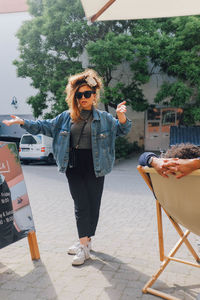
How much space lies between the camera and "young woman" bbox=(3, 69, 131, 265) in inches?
138

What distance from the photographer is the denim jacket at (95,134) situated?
3.50 meters

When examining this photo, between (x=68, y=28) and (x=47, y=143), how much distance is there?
552cm

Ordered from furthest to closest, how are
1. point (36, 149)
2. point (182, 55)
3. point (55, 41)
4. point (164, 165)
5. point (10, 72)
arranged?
point (10, 72)
point (55, 41)
point (36, 149)
point (182, 55)
point (164, 165)

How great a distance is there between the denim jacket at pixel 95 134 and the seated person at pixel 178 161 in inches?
41.9

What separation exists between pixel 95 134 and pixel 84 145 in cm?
17

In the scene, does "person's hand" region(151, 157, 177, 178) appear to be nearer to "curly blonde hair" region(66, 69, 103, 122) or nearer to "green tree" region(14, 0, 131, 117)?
"curly blonde hair" region(66, 69, 103, 122)

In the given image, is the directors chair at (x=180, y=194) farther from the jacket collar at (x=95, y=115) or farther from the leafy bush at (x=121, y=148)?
the leafy bush at (x=121, y=148)

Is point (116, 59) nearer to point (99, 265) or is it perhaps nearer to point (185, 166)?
point (99, 265)

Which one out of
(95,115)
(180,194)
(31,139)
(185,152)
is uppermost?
(95,115)

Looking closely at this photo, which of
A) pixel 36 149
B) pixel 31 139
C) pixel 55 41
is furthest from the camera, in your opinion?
pixel 55 41

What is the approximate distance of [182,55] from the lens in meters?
15.5

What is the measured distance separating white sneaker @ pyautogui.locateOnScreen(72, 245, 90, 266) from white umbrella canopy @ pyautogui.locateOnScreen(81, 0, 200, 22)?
236 centimetres

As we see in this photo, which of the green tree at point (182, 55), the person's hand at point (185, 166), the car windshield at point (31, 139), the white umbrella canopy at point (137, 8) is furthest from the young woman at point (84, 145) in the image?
the car windshield at point (31, 139)

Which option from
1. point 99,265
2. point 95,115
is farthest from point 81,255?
point 95,115
